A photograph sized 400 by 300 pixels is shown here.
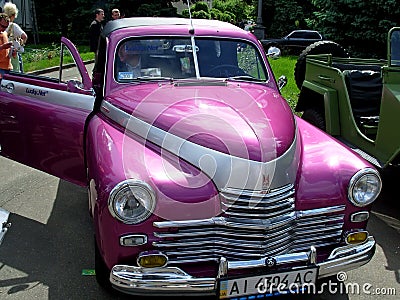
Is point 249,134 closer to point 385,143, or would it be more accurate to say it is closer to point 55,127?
point 55,127

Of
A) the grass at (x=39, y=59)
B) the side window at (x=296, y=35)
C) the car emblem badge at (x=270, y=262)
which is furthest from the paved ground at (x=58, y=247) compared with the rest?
the side window at (x=296, y=35)

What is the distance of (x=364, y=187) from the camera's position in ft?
10.1

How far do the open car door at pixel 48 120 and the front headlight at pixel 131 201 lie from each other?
143cm

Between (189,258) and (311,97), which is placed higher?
(311,97)

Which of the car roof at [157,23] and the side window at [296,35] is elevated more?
the car roof at [157,23]

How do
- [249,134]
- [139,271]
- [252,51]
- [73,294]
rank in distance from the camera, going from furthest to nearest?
[252,51] → [73,294] → [249,134] → [139,271]

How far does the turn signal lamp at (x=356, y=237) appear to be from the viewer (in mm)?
3068

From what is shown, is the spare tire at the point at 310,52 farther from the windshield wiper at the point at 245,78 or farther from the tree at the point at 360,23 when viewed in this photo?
the tree at the point at 360,23

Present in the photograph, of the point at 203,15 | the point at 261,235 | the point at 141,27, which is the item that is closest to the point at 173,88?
the point at 141,27

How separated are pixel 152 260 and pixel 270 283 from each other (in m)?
0.71

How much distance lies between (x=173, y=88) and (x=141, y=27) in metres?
0.85

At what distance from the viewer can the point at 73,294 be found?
3283 millimetres

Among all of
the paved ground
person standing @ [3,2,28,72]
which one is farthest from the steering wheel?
person standing @ [3,2,28,72]

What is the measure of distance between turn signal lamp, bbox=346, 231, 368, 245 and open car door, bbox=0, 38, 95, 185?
224cm
